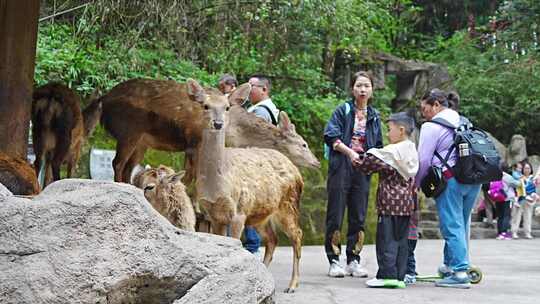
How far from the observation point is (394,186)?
8.23m

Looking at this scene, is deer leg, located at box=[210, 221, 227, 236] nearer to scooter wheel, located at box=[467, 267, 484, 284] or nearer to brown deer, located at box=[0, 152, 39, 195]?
brown deer, located at box=[0, 152, 39, 195]

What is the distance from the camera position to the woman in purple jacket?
28.0 ft

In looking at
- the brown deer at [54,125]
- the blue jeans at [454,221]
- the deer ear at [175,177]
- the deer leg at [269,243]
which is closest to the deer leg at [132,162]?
the brown deer at [54,125]

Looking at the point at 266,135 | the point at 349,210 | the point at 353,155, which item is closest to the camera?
the point at 353,155

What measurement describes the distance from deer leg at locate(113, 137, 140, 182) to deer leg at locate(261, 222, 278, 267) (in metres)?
2.02

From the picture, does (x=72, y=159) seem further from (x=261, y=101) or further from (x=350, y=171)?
(x=350, y=171)

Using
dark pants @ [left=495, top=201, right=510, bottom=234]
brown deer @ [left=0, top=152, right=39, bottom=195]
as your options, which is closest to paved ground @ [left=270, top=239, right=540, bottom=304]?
brown deer @ [left=0, top=152, right=39, bottom=195]

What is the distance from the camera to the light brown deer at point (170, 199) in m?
7.29

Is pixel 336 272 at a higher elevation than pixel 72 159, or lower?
lower

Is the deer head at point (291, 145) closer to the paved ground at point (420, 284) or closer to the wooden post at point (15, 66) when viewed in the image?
the paved ground at point (420, 284)

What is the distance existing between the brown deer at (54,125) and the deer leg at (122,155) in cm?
56

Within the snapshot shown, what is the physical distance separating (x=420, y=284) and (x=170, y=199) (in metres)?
3.07

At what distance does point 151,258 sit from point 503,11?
22.4m

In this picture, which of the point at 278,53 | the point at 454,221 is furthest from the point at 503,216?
the point at 454,221
